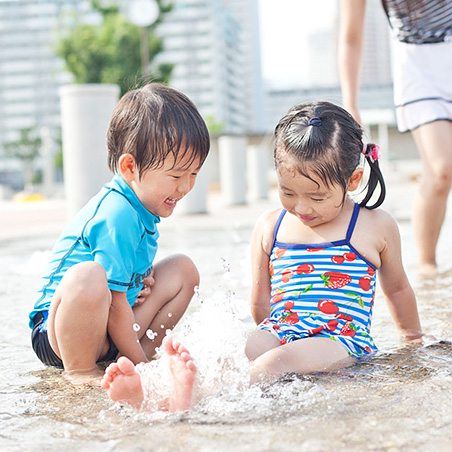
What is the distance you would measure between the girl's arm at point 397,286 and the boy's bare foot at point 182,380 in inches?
38.1

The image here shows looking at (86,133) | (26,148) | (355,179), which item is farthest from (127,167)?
(26,148)

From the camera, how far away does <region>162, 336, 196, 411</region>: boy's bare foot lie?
5.75ft

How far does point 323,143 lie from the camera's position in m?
2.27

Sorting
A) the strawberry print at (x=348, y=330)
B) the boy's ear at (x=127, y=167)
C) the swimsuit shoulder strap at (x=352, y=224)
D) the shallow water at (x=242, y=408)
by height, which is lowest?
the shallow water at (x=242, y=408)

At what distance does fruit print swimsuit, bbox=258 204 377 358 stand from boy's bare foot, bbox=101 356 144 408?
0.68 m

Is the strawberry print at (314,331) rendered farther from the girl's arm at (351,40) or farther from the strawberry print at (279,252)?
the girl's arm at (351,40)

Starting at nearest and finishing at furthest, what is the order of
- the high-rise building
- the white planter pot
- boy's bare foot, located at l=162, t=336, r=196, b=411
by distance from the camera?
1. boy's bare foot, located at l=162, t=336, r=196, b=411
2. the white planter pot
3. the high-rise building

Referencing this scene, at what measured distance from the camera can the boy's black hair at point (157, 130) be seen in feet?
7.28

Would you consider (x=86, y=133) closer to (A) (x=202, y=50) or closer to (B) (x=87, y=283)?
(B) (x=87, y=283)

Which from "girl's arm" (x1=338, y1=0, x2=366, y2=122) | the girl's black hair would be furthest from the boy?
"girl's arm" (x1=338, y1=0, x2=366, y2=122)

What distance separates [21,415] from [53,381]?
14.3 inches

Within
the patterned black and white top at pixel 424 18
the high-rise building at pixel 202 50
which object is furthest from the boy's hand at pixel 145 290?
the high-rise building at pixel 202 50

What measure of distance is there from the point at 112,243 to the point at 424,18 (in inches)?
101

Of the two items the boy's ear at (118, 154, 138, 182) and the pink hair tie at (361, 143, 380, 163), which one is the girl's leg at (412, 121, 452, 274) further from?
the boy's ear at (118, 154, 138, 182)
